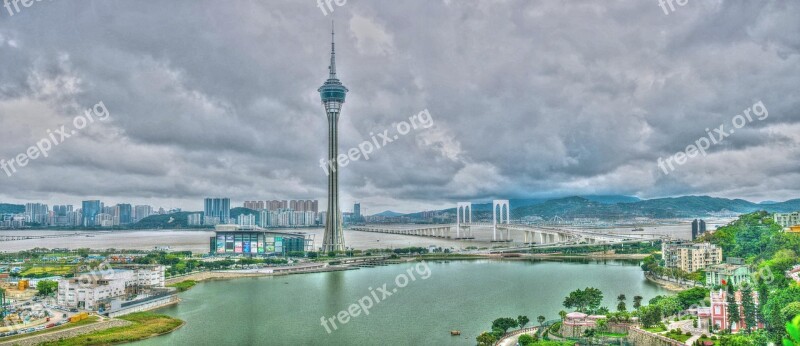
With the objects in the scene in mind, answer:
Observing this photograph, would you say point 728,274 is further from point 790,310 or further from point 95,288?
point 95,288

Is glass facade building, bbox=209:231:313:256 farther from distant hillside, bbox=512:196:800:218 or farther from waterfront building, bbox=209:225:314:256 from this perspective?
distant hillside, bbox=512:196:800:218

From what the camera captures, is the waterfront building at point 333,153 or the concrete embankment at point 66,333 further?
the waterfront building at point 333,153

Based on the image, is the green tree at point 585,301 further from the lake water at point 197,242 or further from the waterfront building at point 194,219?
the waterfront building at point 194,219

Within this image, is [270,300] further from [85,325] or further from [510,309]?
[510,309]

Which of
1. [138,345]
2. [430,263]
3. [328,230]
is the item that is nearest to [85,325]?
[138,345]

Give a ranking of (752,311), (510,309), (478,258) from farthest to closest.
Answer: (478,258), (510,309), (752,311)

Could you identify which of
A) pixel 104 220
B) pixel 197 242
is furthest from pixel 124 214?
pixel 197 242

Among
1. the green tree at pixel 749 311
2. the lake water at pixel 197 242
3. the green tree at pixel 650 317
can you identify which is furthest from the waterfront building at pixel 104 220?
the green tree at pixel 749 311
